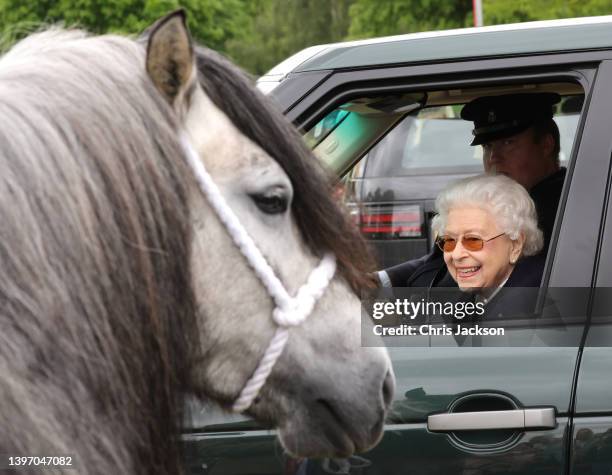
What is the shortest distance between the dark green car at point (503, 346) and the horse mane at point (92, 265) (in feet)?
1.67

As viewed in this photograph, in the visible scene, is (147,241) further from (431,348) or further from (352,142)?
(352,142)

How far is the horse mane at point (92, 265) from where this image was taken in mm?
1564

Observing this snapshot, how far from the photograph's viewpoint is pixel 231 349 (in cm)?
179

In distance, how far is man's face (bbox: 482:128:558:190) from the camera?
309 cm

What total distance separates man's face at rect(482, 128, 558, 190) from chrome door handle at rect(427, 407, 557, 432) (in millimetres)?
1019

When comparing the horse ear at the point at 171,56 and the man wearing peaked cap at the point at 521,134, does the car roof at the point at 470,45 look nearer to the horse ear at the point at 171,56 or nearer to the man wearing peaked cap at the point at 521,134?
the man wearing peaked cap at the point at 521,134

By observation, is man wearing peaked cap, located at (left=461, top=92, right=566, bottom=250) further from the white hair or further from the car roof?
the car roof

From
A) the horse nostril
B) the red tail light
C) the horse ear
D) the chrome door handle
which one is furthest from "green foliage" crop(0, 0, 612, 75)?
the horse nostril

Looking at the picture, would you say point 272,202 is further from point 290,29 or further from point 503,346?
point 290,29

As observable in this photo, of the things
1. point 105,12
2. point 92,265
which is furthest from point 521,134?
point 105,12

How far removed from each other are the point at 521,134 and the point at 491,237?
55 centimetres

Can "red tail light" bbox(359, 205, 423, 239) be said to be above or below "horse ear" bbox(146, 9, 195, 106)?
below

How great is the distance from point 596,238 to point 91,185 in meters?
1.18

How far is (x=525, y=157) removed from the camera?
3.10m
